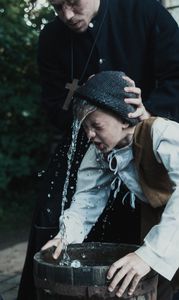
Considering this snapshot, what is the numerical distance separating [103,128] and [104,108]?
87 mm

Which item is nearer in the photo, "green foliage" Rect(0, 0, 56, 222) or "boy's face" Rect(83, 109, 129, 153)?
"boy's face" Rect(83, 109, 129, 153)

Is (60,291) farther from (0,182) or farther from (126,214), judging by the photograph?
(0,182)

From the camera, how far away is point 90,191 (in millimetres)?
3074

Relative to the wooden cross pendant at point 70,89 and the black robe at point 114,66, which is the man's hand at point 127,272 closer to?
the black robe at point 114,66

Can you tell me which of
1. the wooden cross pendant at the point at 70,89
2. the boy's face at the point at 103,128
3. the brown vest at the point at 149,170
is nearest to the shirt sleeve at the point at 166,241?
the brown vest at the point at 149,170

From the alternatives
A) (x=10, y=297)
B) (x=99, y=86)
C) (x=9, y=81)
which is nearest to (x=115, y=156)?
(x=99, y=86)

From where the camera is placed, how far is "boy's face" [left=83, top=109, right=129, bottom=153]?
269 cm

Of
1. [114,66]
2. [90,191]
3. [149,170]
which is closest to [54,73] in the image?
[114,66]

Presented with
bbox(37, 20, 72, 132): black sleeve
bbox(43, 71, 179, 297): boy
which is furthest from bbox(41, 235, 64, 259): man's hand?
bbox(37, 20, 72, 132): black sleeve

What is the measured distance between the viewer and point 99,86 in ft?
8.82

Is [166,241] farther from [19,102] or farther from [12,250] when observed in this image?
[19,102]

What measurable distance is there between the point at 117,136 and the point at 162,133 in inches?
7.9

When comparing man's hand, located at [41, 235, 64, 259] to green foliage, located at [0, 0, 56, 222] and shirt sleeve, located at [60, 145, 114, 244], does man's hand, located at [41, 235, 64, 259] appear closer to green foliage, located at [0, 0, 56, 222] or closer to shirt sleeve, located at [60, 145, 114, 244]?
shirt sleeve, located at [60, 145, 114, 244]

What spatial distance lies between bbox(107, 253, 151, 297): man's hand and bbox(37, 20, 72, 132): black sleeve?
1.18 metres
